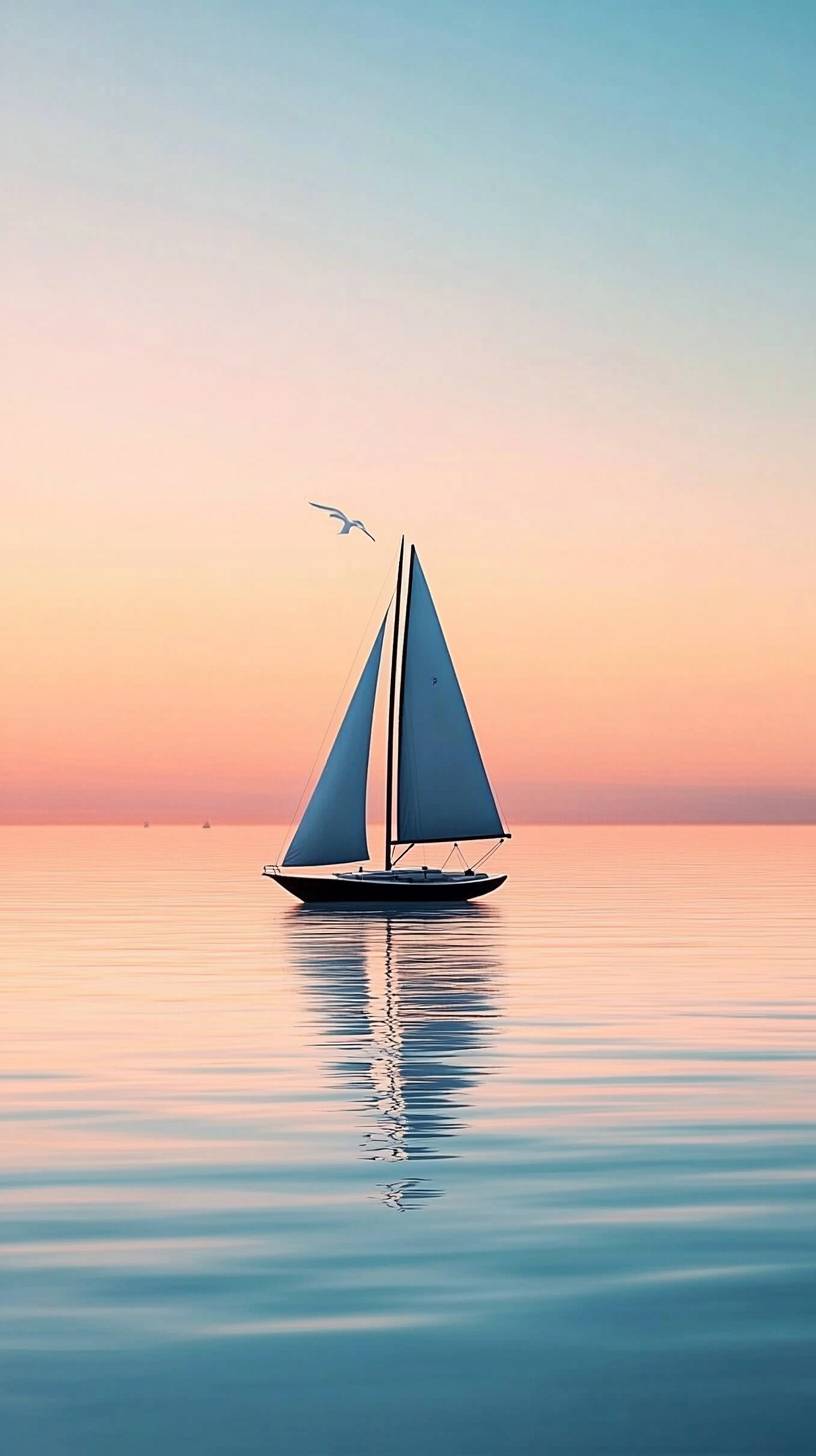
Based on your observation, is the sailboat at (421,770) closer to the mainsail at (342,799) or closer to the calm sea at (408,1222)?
the mainsail at (342,799)

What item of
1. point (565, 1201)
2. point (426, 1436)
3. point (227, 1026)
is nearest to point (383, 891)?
point (227, 1026)

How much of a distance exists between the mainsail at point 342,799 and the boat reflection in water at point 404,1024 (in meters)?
9.16

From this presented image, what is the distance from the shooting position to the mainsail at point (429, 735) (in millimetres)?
93438

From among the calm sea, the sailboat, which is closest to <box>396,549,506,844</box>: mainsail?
the sailboat

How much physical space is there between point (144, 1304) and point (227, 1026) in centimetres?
2394

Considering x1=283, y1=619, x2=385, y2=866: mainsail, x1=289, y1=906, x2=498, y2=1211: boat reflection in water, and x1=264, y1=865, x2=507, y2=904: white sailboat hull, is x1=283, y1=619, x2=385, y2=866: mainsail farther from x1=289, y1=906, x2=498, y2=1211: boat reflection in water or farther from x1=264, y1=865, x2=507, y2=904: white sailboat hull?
x1=289, y1=906, x2=498, y2=1211: boat reflection in water

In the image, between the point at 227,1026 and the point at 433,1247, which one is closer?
the point at 433,1247

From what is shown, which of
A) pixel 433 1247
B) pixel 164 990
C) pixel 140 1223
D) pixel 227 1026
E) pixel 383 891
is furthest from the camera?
pixel 383 891

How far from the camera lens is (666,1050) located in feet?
116

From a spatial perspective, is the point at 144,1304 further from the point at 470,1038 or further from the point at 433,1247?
the point at 470,1038

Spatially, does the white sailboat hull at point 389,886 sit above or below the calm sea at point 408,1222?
above

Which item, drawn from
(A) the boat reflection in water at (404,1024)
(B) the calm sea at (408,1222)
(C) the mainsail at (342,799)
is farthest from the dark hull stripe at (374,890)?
(B) the calm sea at (408,1222)

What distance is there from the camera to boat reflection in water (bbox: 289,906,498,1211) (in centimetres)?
2455

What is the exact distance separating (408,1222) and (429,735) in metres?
74.7
